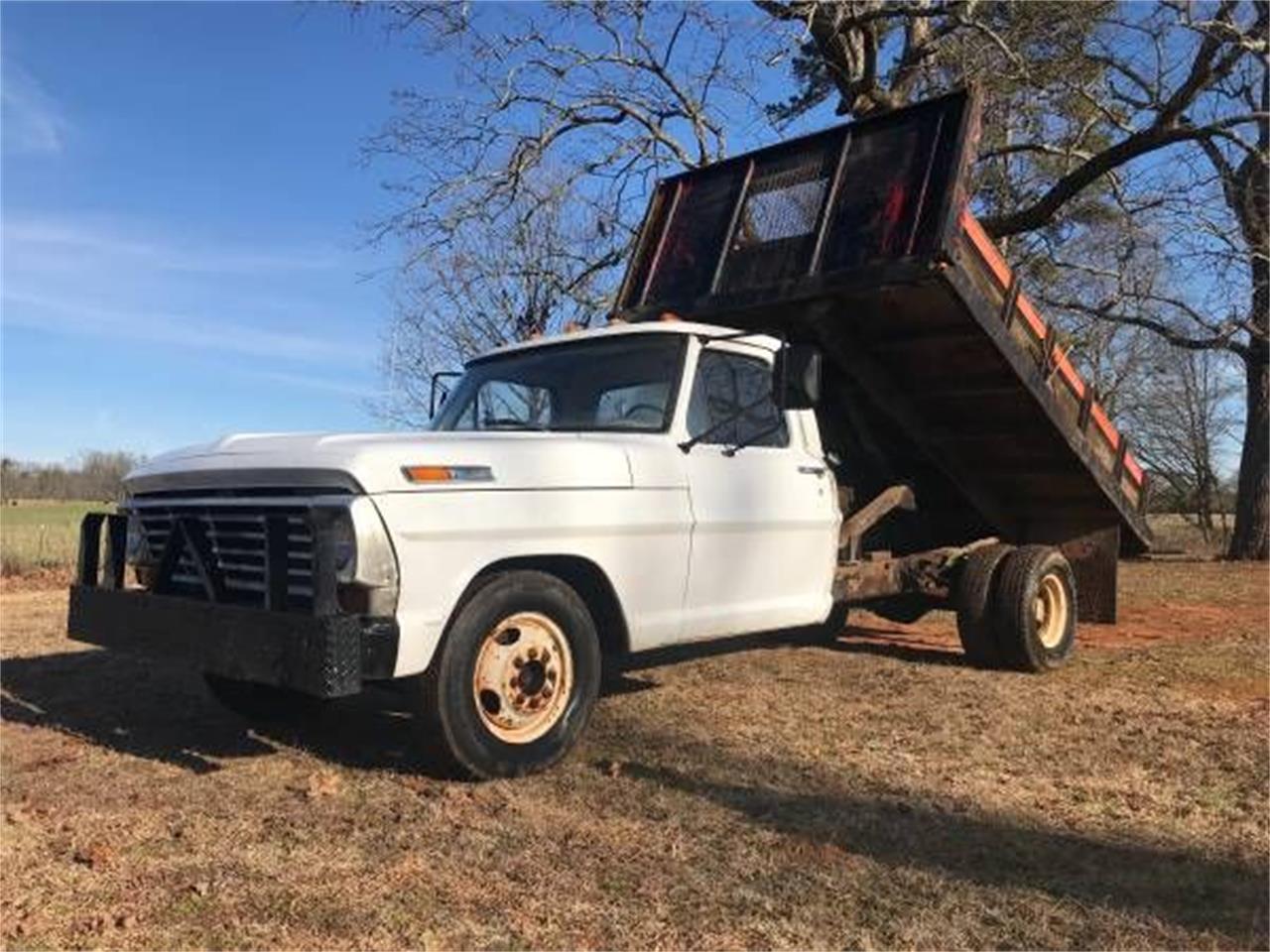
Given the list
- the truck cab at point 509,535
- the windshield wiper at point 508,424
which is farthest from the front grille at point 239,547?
the windshield wiper at point 508,424

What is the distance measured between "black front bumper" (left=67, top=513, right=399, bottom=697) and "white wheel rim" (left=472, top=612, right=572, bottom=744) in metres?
0.52

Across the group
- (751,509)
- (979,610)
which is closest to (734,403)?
(751,509)

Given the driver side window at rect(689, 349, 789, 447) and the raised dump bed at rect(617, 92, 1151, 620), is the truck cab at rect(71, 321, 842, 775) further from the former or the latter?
the raised dump bed at rect(617, 92, 1151, 620)

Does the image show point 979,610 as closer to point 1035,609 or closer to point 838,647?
point 1035,609

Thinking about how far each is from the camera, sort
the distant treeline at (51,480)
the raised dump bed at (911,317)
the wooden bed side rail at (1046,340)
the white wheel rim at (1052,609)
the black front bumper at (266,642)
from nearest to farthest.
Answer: the black front bumper at (266,642)
the raised dump bed at (911,317)
the wooden bed side rail at (1046,340)
the white wheel rim at (1052,609)
the distant treeline at (51,480)

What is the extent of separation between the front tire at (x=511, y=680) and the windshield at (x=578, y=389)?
117 cm

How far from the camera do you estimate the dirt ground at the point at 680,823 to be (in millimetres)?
3648

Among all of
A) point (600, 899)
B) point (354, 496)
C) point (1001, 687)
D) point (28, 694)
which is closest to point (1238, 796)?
point (1001, 687)

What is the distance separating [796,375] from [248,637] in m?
2.98

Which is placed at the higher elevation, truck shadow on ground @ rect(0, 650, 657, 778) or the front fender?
the front fender

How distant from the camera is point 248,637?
4820 millimetres

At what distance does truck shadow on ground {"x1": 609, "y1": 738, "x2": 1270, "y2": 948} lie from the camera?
3.84 metres

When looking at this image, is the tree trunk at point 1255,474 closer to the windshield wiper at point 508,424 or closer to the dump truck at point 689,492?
the dump truck at point 689,492

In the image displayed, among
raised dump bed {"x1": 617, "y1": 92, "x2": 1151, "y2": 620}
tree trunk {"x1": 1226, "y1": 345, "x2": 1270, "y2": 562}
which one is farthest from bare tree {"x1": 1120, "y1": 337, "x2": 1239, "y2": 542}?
raised dump bed {"x1": 617, "y1": 92, "x2": 1151, "y2": 620}
